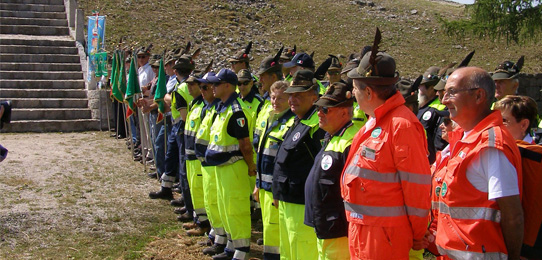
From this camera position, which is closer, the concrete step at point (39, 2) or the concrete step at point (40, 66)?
the concrete step at point (40, 66)

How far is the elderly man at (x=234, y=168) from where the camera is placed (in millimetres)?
5883

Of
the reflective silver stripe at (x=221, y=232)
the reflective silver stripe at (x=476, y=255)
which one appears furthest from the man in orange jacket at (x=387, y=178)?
the reflective silver stripe at (x=221, y=232)

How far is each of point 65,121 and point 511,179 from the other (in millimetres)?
14825

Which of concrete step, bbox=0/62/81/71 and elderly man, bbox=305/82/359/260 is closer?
elderly man, bbox=305/82/359/260

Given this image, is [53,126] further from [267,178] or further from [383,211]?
[383,211]

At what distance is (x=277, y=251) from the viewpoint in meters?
5.25

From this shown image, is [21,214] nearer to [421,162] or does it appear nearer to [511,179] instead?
[421,162]

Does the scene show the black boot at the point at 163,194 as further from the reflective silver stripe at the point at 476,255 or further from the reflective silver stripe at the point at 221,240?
the reflective silver stripe at the point at 476,255

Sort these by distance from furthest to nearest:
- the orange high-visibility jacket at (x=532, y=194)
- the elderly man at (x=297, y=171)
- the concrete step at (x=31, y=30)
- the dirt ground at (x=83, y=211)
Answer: the concrete step at (x=31, y=30) < the dirt ground at (x=83, y=211) < the elderly man at (x=297, y=171) < the orange high-visibility jacket at (x=532, y=194)

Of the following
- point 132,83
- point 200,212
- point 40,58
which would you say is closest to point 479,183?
point 200,212

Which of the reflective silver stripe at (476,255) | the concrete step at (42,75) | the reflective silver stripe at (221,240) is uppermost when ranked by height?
the reflective silver stripe at (476,255)

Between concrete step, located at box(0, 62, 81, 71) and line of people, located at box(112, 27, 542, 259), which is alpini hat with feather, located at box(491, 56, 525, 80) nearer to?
line of people, located at box(112, 27, 542, 259)

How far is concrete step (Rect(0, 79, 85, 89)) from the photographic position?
17203 millimetres

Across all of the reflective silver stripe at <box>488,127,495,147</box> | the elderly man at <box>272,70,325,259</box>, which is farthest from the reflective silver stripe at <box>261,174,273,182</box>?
the reflective silver stripe at <box>488,127,495,147</box>
